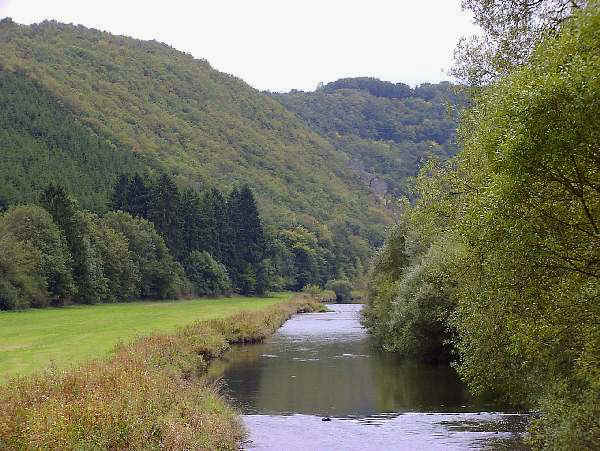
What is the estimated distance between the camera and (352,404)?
34.0 m

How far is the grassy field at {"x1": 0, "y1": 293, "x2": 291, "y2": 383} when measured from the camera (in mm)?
34594

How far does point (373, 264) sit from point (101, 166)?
102159 mm

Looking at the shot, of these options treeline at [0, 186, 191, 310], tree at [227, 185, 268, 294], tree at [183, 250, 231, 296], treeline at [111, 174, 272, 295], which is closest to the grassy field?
treeline at [0, 186, 191, 310]

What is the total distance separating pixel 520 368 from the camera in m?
25.5

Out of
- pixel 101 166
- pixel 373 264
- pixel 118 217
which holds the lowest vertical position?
pixel 373 264

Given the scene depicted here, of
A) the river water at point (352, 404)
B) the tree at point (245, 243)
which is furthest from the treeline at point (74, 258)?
the river water at point (352, 404)

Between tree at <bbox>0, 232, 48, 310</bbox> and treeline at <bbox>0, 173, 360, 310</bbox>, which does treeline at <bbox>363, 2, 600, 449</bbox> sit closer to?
tree at <bbox>0, 232, 48, 310</bbox>

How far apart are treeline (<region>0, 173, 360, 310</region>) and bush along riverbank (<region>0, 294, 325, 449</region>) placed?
47.4 metres

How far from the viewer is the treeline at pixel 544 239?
45.1ft

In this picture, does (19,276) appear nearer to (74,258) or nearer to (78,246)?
(74,258)

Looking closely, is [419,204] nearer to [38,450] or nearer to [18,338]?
[38,450]

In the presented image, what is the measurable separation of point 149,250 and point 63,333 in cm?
5697

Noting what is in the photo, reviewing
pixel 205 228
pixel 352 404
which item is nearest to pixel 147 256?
pixel 205 228

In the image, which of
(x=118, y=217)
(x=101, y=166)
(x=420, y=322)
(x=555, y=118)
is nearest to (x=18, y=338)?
(x=420, y=322)
